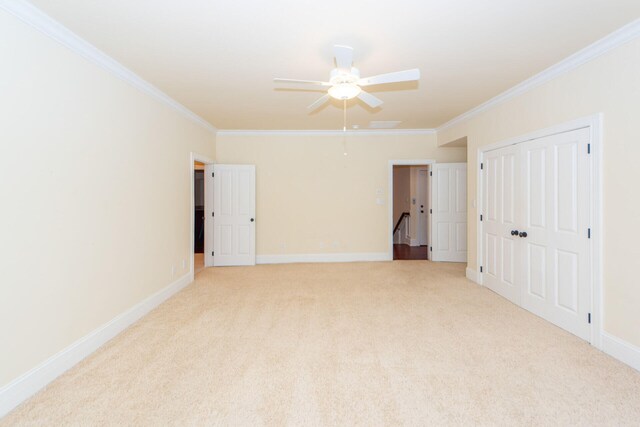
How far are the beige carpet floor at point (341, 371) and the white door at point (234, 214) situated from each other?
6.82 feet

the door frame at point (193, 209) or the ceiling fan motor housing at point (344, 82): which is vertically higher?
the ceiling fan motor housing at point (344, 82)

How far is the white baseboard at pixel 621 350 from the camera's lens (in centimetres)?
241

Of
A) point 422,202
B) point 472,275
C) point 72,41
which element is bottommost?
point 472,275

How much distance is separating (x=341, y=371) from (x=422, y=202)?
21.8ft

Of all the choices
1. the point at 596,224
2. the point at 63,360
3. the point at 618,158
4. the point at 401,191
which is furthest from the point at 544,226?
the point at 401,191

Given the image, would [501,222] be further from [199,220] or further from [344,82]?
[199,220]

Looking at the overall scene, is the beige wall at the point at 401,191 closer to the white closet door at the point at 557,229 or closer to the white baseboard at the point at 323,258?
the white baseboard at the point at 323,258

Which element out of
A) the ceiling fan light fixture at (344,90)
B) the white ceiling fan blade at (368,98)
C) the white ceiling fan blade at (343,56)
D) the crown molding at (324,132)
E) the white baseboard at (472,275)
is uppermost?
the crown molding at (324,132)

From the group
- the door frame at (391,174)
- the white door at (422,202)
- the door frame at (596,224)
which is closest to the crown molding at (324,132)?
the door frame at (391,174)

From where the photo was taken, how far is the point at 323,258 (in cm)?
632

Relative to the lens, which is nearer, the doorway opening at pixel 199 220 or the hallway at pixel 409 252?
the hallway at pixel 409 252

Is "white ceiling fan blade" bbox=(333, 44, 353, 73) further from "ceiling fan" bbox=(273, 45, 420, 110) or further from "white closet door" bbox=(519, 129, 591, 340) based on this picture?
"white closet door" bbox=(519, 129, 591, 340)

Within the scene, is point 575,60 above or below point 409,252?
above

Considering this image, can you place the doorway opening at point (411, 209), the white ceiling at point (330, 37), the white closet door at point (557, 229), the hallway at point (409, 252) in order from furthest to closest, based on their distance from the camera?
the doorway opening at point (411, 209)
the hallway at point (409, 252)
the white closet door at point (557, 229)
the white ceiling at point (330, 37)
